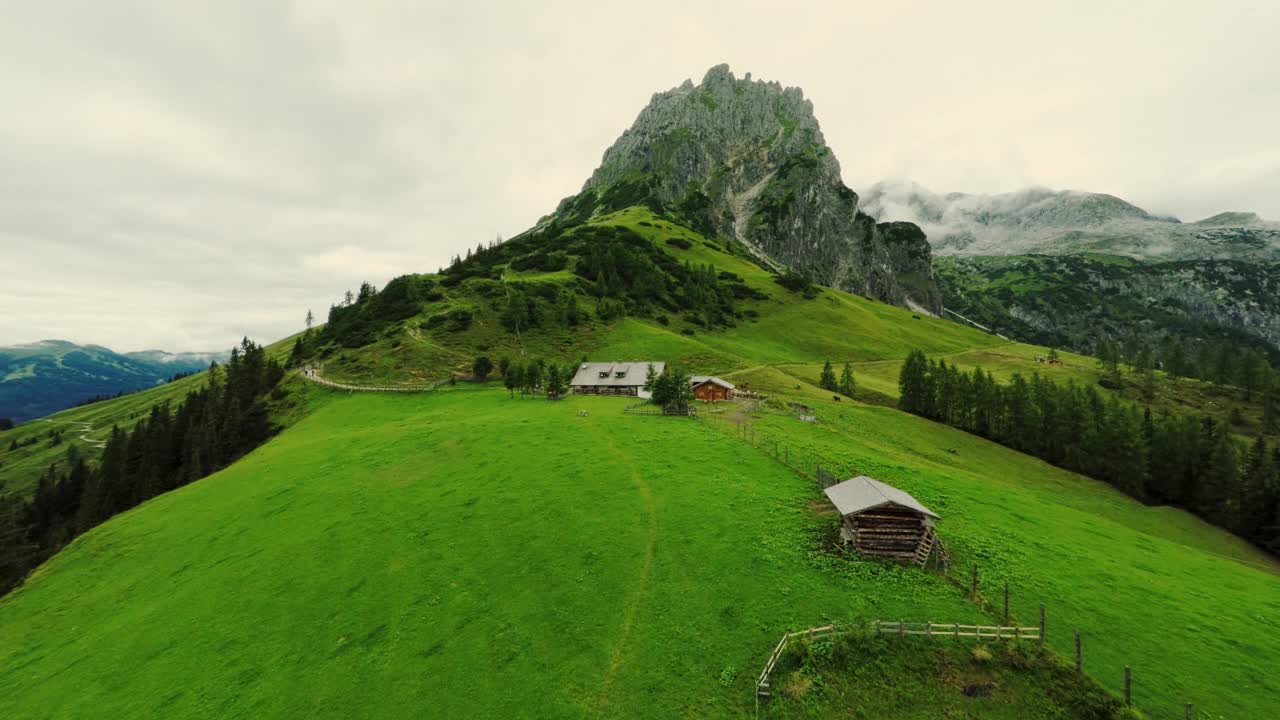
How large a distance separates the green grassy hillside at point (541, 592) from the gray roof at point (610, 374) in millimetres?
44191

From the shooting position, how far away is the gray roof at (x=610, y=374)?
97312 millimetres

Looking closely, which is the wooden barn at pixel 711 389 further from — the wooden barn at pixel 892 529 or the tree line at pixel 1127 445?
the wooden barn at pixel 892 529

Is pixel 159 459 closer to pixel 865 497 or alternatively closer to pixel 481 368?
pixel 481 368

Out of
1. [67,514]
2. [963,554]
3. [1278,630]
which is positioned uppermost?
[963,554]

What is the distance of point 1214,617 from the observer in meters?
27.8

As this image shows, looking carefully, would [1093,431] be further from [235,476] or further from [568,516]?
[235,476]

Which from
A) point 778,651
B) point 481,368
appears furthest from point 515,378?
point 778,651

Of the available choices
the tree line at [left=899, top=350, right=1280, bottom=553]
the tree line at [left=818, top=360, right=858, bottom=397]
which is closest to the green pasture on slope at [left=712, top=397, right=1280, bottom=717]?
the tree line at [left=899, top=350, right=1280, bottom=553]

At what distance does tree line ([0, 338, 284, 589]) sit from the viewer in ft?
260

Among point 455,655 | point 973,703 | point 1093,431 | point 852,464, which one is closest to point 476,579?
point 455,655

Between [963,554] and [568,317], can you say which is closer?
[963,554]

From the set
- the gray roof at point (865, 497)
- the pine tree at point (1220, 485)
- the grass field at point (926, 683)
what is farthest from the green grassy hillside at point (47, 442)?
the pine tree at point (1220, 485)

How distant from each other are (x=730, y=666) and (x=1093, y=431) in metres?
82.5

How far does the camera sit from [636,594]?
91.5 feet
